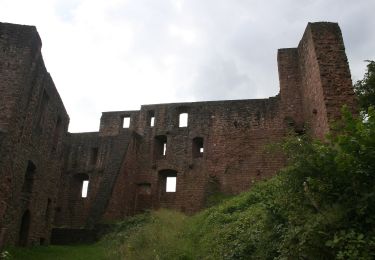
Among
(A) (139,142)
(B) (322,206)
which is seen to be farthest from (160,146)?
(B) (322,206)

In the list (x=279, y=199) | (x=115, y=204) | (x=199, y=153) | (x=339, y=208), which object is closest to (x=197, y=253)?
(x=279, y=199)

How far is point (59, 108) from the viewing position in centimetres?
1517

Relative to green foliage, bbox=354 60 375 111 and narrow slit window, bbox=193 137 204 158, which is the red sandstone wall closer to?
narrow slit window, bbox=193 137 204 158

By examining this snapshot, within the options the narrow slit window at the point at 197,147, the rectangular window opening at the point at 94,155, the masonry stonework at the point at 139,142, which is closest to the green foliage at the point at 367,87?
the masonry stonework at the point at 139,142

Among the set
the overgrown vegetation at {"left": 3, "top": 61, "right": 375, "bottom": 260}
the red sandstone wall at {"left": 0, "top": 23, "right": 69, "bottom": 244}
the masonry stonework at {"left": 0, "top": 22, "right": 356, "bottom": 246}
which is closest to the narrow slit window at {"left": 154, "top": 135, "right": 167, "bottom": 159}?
the masonry stonework at {"left": 0, "top": 22, "right": 356, "bottom": 246}

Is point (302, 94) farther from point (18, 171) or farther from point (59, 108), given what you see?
point (18, 171)

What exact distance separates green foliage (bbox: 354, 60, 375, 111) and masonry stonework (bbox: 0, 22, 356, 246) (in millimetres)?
2034

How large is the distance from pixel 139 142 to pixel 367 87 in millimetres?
11052

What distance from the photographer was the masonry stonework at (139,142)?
11.2 meters

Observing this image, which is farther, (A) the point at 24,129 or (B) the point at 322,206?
(A) the point at 24,129

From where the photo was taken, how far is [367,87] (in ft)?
49.6

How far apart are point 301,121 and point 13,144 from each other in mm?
11441

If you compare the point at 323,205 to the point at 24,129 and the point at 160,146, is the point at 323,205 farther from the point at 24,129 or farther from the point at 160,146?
the point at 160,146

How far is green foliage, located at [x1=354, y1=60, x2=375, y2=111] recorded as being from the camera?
14203 mm
